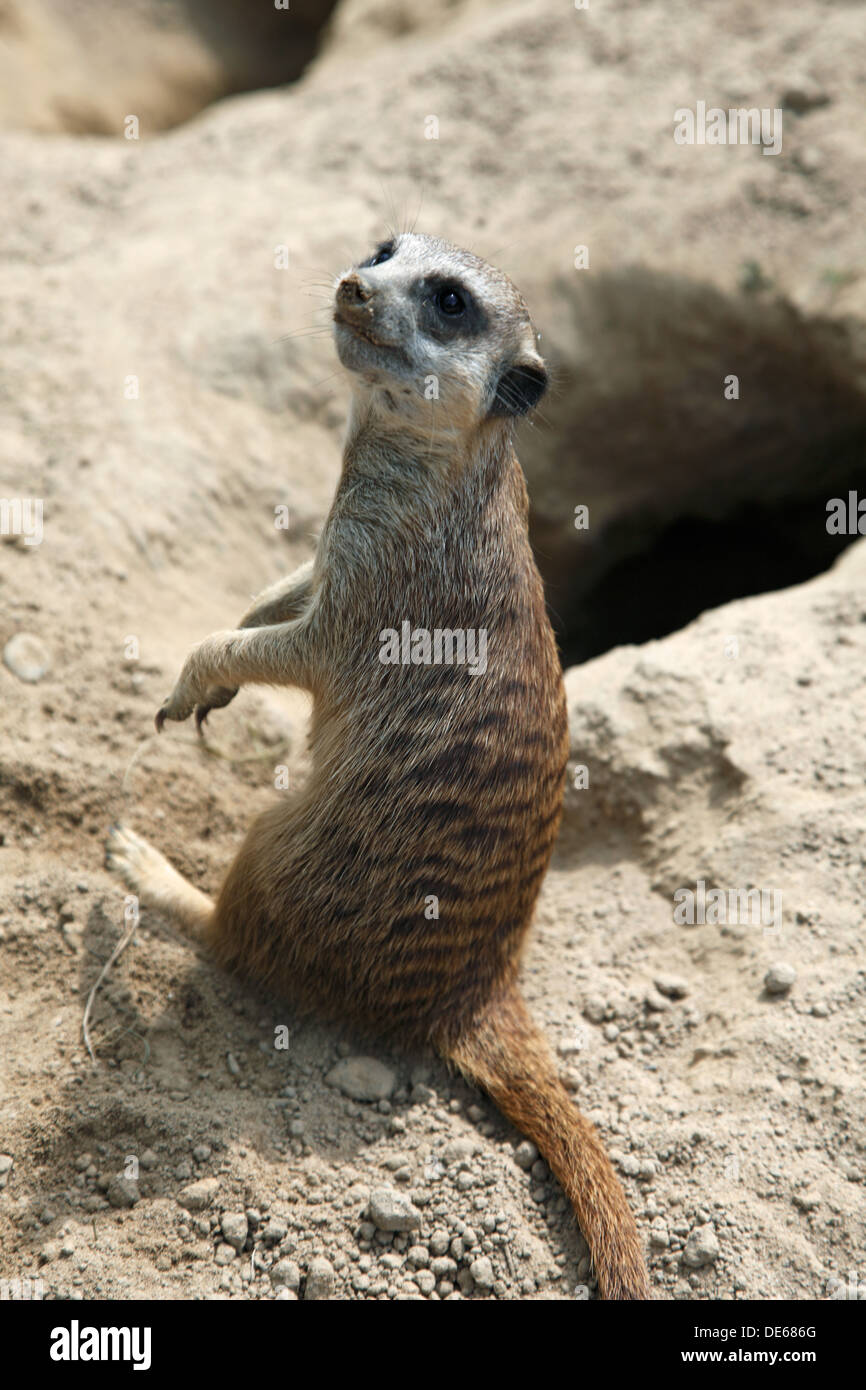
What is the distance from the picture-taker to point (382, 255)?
3.24 meters

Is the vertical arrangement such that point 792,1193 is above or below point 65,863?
below

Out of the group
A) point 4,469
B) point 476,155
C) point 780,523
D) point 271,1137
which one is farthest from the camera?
point 780,523

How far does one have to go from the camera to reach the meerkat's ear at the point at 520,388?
314 centimetres

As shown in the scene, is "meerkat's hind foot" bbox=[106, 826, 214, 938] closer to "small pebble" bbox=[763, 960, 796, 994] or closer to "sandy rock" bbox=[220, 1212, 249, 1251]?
"sandy rock" bbox=[220, 1212, 249, 1251]

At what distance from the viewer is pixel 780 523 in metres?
6.62

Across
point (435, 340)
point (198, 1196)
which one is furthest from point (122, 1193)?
point (435, 340)

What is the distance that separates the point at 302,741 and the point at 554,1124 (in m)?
1.88

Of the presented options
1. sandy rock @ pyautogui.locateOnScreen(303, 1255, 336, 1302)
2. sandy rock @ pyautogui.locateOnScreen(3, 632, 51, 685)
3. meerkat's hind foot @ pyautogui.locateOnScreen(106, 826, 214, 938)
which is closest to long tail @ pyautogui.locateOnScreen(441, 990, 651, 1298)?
sandy rock @ pyautogui.locateOnScreen(303, 1255, 336, 1302)

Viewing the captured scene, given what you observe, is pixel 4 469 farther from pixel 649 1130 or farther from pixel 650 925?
pixel 649 1130

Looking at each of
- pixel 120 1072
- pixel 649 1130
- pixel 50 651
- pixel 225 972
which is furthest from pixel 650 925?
pixel 50 651

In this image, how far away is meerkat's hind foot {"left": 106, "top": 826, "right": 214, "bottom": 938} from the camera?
3377 mm

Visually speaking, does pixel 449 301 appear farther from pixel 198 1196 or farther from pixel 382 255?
pixel 198 1196

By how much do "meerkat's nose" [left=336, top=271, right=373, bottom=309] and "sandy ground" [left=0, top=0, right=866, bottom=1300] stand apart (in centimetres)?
98

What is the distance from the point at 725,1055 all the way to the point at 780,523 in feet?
14.2
